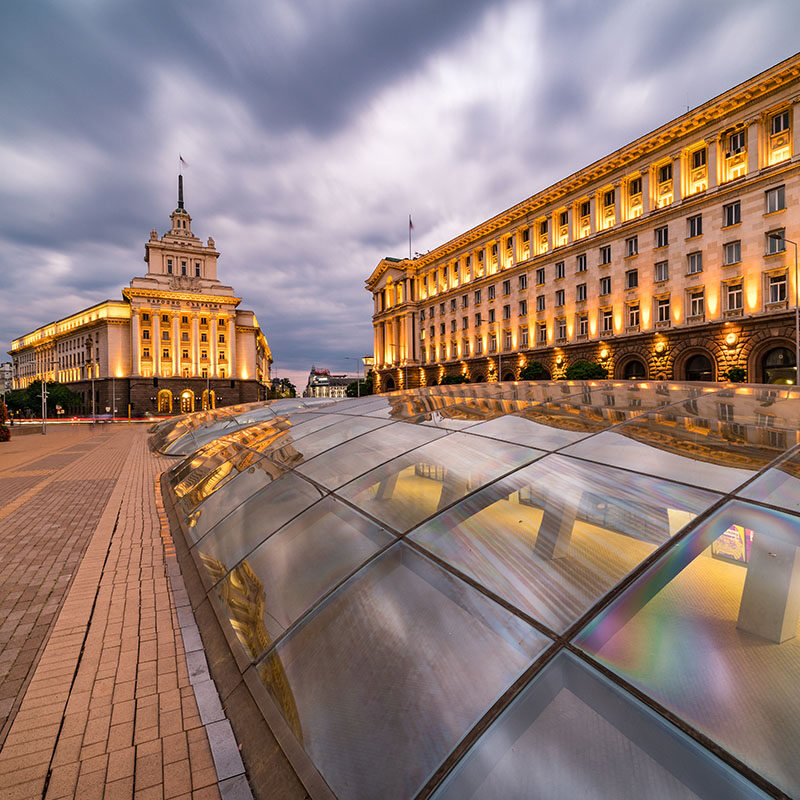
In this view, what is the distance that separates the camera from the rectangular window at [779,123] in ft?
96.5

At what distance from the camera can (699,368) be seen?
33219mm

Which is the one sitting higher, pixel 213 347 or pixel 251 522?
pixel 213 347

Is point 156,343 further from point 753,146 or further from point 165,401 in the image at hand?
point 753,146

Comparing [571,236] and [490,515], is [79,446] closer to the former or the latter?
[490,515]

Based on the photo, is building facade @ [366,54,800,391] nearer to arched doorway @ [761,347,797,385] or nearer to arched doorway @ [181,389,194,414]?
arched doorway @ [761,347,797,385]

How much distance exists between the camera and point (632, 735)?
2.32 m

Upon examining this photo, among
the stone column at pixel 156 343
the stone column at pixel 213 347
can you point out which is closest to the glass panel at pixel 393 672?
the stone column at pixel 213 347

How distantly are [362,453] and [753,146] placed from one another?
4177 centimetres

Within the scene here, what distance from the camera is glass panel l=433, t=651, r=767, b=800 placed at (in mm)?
2107

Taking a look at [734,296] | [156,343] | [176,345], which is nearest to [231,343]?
[176,345]

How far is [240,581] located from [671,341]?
3943 centimetres

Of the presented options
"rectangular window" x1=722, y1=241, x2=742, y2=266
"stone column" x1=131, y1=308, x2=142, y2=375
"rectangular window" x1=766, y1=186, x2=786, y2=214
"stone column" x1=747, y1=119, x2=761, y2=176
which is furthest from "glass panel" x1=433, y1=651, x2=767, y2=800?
"stone column" x1=131, y1=308, x2=142, y2=375

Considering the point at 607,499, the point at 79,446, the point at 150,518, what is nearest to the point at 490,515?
the point at 607,499

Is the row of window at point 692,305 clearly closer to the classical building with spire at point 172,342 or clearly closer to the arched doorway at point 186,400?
the classical building with spire at point 172,342
